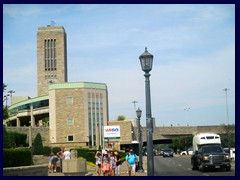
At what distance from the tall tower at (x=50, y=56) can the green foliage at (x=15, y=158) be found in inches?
3683

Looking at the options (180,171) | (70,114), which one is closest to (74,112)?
(70,114)

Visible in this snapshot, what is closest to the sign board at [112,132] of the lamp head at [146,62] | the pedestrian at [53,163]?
the pedestrian at [53,163]

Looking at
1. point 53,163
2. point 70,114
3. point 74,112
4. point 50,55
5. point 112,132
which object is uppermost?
point 50,55

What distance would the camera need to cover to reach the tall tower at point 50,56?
386ft

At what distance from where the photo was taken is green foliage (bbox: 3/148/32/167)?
22.7 m

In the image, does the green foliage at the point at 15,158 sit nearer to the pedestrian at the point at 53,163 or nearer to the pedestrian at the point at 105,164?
the pedestrian at the point at 53,163

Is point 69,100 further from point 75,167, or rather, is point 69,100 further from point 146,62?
point 146,62

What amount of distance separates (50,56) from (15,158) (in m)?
97.5

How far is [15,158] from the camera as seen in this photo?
23.5m

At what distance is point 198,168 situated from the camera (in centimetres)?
3075

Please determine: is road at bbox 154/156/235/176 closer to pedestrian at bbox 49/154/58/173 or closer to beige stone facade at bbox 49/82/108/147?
pedestrian at bbox 49/154/58/173

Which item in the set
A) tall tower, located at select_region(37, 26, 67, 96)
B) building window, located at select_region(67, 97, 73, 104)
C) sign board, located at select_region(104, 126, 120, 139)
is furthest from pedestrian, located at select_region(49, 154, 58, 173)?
tall tower, located at select_region(37, 26, 67, 96)
